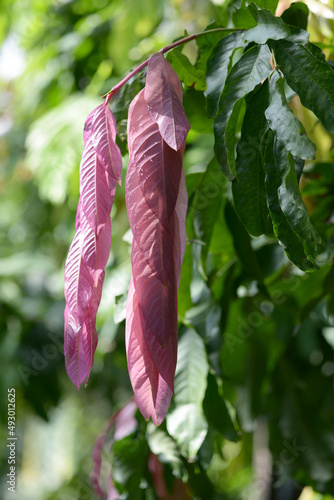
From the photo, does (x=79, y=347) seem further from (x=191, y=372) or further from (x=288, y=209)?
(x=191, y=372)

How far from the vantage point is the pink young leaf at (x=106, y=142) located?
396mm

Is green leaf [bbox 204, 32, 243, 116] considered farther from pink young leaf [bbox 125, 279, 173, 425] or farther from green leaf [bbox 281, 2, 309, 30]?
pink young leaf [bbox 125, 279, 173, 425]

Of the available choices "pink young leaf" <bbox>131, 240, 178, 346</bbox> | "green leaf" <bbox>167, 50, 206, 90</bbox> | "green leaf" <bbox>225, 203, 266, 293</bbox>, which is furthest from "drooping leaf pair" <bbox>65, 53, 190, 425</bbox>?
"green leaf" <bbox>225, 203, 266, 293</bbox>

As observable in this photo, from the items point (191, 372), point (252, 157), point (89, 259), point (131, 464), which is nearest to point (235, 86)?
point (252, 157)

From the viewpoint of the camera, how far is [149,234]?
362 millimetres

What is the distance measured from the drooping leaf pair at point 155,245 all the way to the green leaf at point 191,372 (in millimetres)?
258

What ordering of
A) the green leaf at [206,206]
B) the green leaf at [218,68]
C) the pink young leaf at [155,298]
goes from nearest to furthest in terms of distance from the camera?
the pink young leaf at [155,298], the green leaf at [218,68], the green leaf at [206,206]

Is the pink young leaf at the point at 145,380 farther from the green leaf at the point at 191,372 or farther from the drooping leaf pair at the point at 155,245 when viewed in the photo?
the green leaf at the point at 191,372

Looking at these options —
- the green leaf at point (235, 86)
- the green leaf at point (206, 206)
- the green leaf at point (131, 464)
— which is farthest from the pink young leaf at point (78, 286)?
the green leaf at point (131, 464)

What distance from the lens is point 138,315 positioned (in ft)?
1.22

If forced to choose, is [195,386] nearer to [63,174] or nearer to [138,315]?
[138,315]

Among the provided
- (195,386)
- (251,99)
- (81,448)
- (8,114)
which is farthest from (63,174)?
(81,448)

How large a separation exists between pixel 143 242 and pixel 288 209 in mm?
96

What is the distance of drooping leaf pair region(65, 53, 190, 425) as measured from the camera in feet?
1.17
